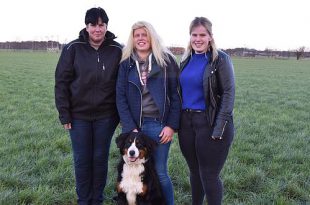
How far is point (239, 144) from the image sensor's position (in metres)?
7.38

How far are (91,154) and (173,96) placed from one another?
132 cm

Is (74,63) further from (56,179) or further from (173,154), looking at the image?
(173,154)

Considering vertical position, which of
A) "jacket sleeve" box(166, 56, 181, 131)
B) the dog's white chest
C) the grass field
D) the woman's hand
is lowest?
the grass field

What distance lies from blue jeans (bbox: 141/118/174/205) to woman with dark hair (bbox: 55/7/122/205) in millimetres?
544

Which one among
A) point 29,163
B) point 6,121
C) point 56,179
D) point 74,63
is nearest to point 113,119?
point 74,63

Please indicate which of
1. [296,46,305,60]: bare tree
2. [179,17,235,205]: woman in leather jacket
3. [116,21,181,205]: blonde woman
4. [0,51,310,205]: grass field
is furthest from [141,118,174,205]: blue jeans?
[296,46,305,60]: bare tree

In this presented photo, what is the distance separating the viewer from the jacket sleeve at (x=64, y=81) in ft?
14.1

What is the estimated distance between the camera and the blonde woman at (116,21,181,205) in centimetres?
413

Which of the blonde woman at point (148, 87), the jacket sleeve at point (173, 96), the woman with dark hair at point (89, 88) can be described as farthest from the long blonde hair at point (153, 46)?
the woman with dark hair at point (89, 88)

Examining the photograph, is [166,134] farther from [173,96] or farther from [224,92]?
[224,92]

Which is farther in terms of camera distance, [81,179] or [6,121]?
[6,121]

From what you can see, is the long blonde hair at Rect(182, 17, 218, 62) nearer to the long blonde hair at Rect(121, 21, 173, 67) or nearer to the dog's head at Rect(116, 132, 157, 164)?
the long blonde hair at Rect(121, 21, 173, 67)

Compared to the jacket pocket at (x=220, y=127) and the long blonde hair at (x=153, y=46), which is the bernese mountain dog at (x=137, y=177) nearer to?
the jacket pocket at (x=220, y=127)

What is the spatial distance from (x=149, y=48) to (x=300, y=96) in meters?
13.3
